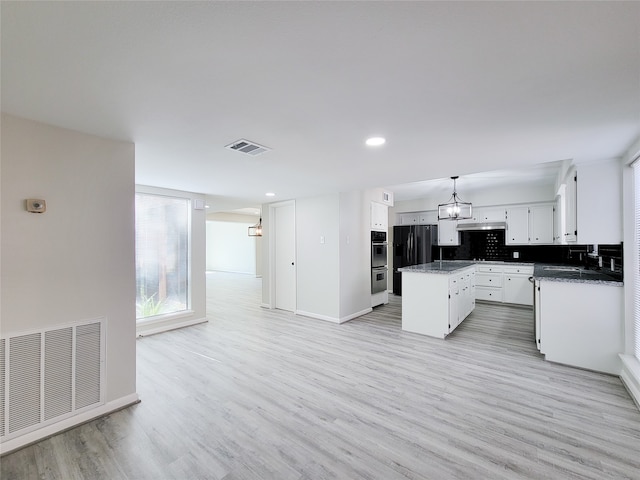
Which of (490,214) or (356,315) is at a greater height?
(490,214)

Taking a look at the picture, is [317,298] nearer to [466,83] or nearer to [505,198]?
[466,83]

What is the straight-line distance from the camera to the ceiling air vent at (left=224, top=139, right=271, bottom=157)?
244 cm

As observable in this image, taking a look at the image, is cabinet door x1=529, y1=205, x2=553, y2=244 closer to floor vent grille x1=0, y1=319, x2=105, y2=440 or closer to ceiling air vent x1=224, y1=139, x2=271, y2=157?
ceiling air vent x1=224, y1=139, x2=271, y2=157

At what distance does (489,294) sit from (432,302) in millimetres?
2963

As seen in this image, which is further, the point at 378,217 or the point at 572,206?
the point at 378,217


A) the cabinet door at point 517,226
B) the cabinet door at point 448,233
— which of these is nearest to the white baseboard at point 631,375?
the cabinet door at point 517,226

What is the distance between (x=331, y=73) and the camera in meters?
1.43

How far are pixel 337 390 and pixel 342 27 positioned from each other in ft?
8.91

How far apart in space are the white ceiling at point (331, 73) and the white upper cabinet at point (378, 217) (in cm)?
323

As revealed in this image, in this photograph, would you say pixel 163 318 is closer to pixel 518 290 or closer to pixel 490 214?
pixel 518 290

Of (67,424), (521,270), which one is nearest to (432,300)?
(521,270)

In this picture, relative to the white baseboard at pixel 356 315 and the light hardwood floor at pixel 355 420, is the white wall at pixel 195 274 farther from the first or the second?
the white baseboard at pixel 356 315

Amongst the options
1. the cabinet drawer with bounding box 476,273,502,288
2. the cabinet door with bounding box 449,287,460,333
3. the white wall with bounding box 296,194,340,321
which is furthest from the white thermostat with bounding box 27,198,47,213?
the cabinet drawer with bounding box 476,273,502,288

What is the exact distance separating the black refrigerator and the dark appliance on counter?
3.38 feet
